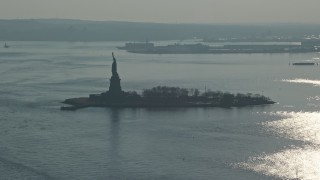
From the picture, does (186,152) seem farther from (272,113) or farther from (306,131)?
(272,113)

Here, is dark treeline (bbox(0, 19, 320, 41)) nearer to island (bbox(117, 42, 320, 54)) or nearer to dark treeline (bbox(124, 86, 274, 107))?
island (bbox(117, 42, 320, 54))

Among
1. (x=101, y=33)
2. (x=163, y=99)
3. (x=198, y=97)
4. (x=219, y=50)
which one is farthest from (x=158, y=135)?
(x=101, y=33)

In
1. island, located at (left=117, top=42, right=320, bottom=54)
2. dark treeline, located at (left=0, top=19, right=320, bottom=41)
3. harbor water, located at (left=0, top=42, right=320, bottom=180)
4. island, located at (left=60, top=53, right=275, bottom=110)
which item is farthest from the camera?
dark treeline, located at (left=0, top=19, right=320, bottom=41)

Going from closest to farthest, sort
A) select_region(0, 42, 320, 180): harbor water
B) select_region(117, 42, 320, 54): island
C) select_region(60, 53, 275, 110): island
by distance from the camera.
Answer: select_region(0, 42, 320, 180): harbor water < select_region(60, 53, 275, 110): island < select_region(117, 42, 320, 54): island

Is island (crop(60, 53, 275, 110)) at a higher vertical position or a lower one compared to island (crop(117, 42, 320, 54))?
lower

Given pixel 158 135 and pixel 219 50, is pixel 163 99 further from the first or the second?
pixel 219 50

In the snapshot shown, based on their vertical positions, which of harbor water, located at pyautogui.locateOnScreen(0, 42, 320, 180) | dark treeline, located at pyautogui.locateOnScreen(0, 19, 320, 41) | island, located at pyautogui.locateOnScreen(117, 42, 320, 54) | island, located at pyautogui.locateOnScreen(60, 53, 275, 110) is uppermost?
dark treeline, located at pyautogui.locateOnScreen(0, 19, 320, 41)

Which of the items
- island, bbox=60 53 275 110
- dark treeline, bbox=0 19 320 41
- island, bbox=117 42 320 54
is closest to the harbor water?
island, bbox=60 53 275 110
